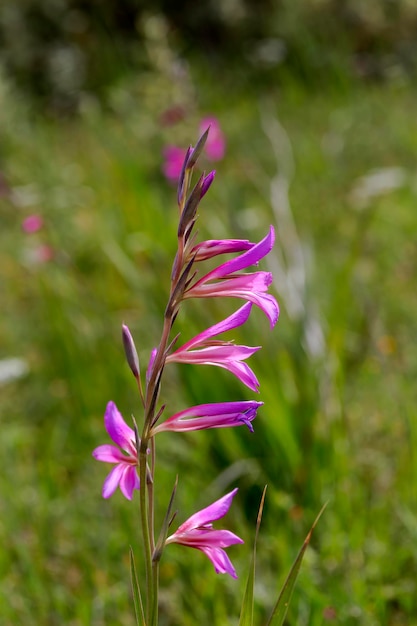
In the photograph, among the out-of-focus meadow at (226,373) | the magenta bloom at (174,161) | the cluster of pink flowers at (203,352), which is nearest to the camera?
the cluster of pink flowers at (203,352)

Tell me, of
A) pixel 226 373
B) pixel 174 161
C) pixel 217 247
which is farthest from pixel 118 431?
pixel 174 161

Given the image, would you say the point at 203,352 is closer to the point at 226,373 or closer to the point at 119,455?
the point at 119,455

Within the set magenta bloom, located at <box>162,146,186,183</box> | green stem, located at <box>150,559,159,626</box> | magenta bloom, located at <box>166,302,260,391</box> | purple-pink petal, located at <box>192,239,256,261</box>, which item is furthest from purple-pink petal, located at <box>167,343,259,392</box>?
magenta bloom, located at <box>162,146,186,183</box>

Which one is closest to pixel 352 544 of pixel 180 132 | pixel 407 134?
pixel 180 132

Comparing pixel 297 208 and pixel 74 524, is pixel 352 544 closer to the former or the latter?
pixel 74 524

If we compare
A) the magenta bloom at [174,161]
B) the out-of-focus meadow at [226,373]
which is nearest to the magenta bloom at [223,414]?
the out-of-focus meadow at [226,373]

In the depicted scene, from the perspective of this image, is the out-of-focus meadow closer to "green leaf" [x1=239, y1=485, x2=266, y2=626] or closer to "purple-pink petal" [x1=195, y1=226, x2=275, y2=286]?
"green leaf" [x1=239, y1=485, x2=266, y2=626]

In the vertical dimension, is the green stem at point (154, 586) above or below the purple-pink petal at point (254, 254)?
below

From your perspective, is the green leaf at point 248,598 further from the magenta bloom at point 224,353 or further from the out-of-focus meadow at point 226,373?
the out-of-focus meadow at point 226,373
